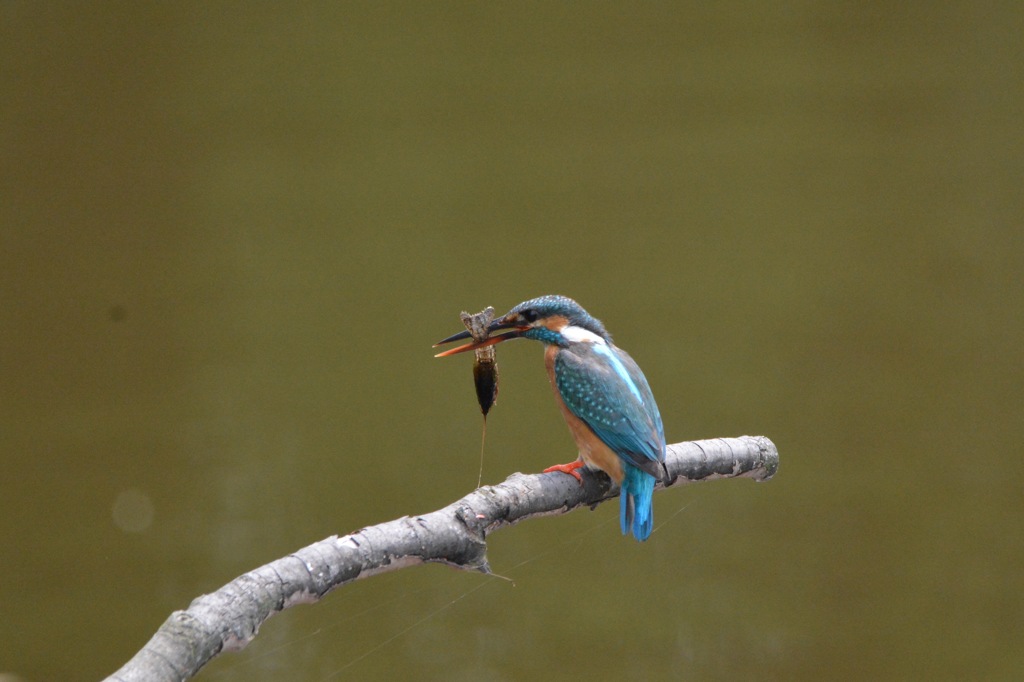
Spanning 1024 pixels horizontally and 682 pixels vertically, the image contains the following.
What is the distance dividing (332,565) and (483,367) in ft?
1.50

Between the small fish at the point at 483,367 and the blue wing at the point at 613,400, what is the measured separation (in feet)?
0.45

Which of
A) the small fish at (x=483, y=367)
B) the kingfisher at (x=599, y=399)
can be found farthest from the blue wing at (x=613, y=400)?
the small fish at (x=483, y=367)

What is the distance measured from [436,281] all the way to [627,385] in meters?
1.24

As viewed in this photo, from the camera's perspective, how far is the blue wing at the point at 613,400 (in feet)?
4.21

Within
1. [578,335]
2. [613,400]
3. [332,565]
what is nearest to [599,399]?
[613,400]

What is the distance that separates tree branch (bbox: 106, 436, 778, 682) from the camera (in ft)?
2.59

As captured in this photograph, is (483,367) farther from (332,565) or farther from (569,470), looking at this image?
(332,565)

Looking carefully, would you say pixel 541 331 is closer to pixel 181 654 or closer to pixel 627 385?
pixel 627 385

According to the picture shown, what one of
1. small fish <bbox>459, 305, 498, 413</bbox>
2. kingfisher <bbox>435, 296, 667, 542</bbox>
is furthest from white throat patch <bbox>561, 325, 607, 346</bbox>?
small fish <bbox>459, 305, 498, 413</bbox>

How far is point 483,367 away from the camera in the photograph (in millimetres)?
1309

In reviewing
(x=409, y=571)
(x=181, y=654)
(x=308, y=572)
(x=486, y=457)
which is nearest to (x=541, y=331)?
(x=308, y=572)

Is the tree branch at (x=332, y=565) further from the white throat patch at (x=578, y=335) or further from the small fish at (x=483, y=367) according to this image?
the white throat patch at (x=578, y=335)

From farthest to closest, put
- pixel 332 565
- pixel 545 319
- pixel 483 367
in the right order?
pixel 545 319 → pixel 483 367 → pixel 332 565

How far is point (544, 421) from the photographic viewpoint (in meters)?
2.58
